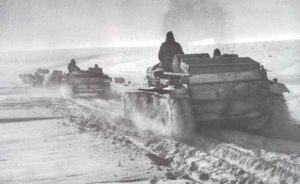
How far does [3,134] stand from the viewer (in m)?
10.4

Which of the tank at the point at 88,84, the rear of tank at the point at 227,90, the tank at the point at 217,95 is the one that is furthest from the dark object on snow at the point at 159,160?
the tank at the point at 88,84

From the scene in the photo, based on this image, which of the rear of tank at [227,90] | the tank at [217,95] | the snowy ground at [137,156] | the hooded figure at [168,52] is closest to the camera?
the snowy ground at [137,156]

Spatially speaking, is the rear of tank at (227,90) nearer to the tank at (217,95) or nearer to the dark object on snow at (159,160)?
the tank at (217,95)

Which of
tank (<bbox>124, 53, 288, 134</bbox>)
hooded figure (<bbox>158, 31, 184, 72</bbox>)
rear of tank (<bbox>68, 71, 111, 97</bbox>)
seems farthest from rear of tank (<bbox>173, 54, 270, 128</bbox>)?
rear of tank (<bbox>68, 71, 111, 97</bbox>)

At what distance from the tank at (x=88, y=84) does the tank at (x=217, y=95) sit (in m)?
9.91

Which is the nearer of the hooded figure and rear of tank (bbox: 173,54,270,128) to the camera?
rear of tank (bbox: 173,54,270,128)

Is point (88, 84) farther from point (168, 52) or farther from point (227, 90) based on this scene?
point (227, 90)

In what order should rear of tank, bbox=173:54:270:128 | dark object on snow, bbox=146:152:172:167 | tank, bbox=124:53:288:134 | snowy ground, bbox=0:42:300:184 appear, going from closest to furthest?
snowy ground, bbox=0:42:300:184 → dark object on snow, bbox=146:152:172:167 → tank, bbox=124:53:288:134 → rear of tank, bbox=173:54:270:128

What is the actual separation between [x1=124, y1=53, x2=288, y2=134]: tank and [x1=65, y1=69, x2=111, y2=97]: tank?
9915 mm

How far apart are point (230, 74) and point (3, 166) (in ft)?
16.0

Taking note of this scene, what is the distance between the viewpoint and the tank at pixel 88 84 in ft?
61.0

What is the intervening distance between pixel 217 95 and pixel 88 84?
36.6ft

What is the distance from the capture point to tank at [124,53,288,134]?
831cm

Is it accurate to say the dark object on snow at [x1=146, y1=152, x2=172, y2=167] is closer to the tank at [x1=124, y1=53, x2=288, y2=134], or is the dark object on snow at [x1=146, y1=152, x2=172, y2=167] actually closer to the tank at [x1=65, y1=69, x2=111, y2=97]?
the tank at [x1=124, y1=53, x2=288, y2=134]
